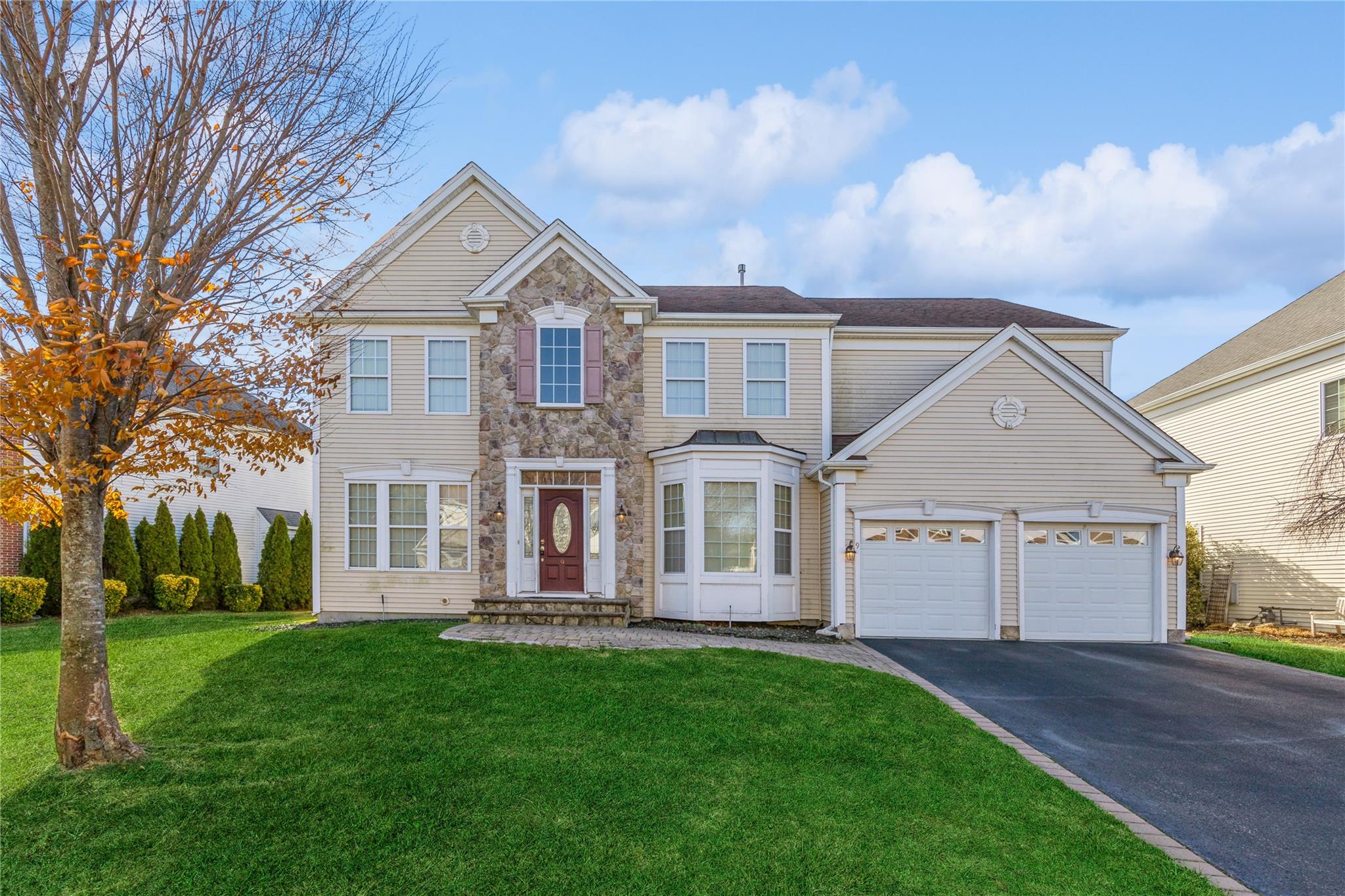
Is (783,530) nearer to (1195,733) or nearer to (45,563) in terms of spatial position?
(1195,733)

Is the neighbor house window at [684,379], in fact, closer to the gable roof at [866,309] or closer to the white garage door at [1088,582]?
the gable roof at [866,309]

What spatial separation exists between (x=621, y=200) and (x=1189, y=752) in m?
41.1

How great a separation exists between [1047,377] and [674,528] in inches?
276

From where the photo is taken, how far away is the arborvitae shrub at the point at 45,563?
15.6 meters

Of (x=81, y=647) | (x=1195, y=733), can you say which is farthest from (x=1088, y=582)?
(x=81, y=647)

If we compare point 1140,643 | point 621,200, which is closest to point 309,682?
point 1140,643

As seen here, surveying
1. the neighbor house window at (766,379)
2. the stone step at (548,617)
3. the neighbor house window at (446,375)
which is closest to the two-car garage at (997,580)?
the neighbor house window at (766,379)

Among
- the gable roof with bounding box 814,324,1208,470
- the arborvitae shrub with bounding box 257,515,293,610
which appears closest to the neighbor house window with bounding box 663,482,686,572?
the gable roof with bounding box 814,324,1208,470

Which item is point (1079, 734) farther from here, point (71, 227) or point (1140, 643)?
point (71, 227)

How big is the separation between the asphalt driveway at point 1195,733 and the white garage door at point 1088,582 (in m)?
0.68

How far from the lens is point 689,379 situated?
48.8ft

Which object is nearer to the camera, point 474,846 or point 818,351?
point 474,846

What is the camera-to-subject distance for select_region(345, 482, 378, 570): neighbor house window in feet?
48.2

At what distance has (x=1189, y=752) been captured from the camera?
6.99 meters
